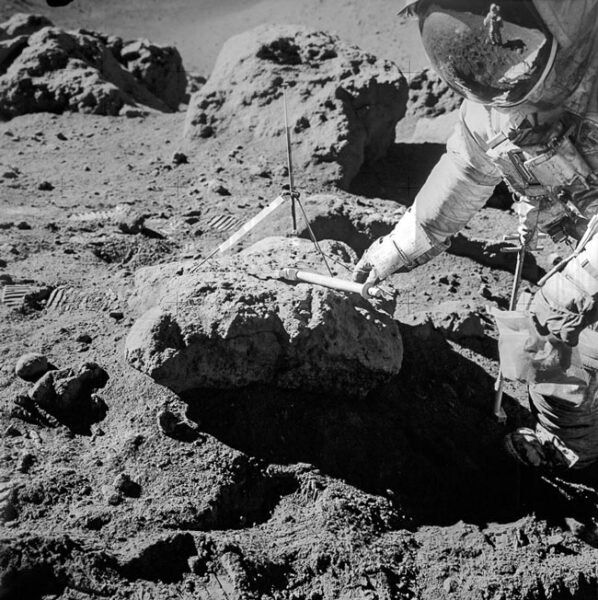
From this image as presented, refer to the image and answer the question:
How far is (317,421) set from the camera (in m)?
2.66

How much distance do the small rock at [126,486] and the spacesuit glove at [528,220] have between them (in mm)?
1790

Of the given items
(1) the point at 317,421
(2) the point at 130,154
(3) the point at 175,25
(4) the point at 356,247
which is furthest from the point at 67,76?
(3) the point at 175,25

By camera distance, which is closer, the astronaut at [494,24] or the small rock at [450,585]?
the astronaut at [494,24]

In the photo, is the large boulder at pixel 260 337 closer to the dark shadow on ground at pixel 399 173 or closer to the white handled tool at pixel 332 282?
the white handled tool at pixel 332 282

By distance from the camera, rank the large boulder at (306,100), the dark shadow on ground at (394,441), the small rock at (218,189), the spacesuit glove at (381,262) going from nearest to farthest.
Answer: the dark shadow on ground at (394,441) < the spacesuit glove at (381,262) < the small rock at (218,189) < the large boulder at (306,100)

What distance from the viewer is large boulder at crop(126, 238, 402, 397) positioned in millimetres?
2520

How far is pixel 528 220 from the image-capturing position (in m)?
2.93

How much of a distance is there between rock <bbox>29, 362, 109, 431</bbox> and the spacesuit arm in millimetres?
1146

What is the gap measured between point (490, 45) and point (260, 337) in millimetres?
1203

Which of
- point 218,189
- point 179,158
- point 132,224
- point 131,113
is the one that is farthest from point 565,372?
point 131,113

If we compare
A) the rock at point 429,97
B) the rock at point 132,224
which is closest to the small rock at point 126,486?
the rock at point 132,224

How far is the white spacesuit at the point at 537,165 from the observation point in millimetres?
2211

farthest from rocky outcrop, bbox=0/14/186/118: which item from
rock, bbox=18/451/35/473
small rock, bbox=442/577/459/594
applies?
small rock, bbox=442/577/459/594

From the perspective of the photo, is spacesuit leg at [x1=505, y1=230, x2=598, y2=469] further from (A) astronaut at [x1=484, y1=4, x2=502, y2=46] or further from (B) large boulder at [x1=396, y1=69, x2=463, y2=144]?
(B) large boulder at [x1=396, y1=69, x2=463, y2=144]
